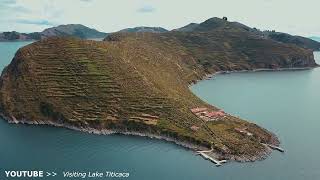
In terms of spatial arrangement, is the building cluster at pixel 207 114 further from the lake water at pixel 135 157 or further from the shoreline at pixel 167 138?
the lake water at pixel 135 157

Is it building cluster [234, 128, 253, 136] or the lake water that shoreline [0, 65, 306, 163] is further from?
building cluster [234, 128, 253, 136]

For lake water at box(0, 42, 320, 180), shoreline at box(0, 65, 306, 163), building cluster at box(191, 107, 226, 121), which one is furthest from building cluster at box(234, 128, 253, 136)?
building cluster at box(191, 107, 226, 121)

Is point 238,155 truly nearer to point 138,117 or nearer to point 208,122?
point 208,122

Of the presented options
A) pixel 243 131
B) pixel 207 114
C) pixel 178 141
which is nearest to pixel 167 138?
pixel 178 141

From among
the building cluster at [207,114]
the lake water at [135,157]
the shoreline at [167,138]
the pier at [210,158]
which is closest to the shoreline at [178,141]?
the shoreline at [167,138]

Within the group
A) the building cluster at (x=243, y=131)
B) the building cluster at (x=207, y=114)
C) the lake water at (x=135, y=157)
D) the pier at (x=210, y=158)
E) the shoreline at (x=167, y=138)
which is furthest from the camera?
the building cluster at (x=207, y=114)

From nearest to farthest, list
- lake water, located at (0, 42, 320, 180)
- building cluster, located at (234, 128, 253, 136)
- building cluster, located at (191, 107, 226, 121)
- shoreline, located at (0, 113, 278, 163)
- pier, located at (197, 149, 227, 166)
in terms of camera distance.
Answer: lake water, located at (0, 42, 320, 180), pier, located at (197, 149, 227, 166), shoreline, located at (0, 113, 278, 163), building cluster, located at (234, 128, 253, 136), building cluster, located at (191, 107, 226, 121)

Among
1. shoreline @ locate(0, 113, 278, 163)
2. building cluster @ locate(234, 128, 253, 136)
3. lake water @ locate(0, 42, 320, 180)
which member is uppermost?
building cluster @ locate(234, 128, 253, 136)

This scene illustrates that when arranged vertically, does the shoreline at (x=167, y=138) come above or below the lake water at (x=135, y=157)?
above

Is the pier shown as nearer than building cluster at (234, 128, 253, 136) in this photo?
Yes

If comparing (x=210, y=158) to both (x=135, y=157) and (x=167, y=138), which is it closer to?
(x=135, y=157)

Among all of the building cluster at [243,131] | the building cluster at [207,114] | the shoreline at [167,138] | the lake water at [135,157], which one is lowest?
the lake water at [135,157]
